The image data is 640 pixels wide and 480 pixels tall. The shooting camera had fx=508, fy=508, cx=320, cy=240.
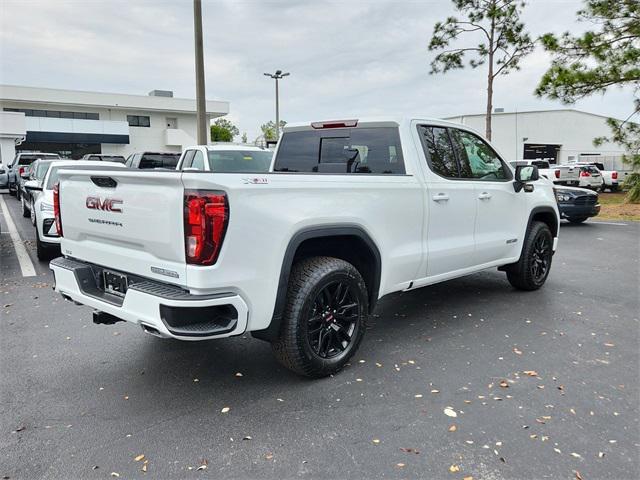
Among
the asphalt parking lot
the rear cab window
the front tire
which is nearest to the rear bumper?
the front tire

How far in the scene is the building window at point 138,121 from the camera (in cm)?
4175

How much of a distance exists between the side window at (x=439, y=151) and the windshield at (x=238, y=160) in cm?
597

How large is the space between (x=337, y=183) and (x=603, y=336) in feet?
9.69

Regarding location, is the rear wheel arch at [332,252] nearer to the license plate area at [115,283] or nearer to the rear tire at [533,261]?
the license plate area at [115,283]

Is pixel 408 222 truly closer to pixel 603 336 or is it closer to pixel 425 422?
pixel 425 422

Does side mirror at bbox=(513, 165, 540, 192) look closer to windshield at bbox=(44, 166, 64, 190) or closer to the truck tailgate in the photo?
the truck tailgate

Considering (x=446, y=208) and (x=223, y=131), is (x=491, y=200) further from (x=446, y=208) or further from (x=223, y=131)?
(x=223, y=131)

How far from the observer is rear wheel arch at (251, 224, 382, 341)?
130 inches

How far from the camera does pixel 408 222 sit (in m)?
4.24

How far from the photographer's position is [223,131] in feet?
251

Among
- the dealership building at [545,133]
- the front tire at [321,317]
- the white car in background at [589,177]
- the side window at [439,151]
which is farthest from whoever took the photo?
the dealership building at [545,133]

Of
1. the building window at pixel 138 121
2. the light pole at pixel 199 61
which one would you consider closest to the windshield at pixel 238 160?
the light pole at pixel 199 61

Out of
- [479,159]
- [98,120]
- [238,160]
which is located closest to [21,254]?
[238,160]

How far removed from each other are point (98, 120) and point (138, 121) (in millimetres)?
3183
